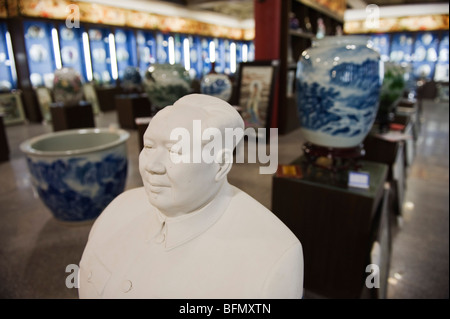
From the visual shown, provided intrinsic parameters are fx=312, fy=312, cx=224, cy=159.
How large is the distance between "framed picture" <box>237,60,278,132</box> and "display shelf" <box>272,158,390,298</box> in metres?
1.66

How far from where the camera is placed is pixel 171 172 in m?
0.54

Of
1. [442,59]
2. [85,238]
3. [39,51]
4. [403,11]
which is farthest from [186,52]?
[85,238]

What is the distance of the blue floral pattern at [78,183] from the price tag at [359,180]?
1.29 meters

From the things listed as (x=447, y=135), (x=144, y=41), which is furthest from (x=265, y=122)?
(x=144, y=41)

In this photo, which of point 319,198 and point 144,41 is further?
point 144,41

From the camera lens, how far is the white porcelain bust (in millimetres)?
533

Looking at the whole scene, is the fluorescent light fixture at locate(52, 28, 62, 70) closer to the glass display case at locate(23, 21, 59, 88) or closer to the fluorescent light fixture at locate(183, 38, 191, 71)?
the glass display case at locate(23, 21, 59, 88)

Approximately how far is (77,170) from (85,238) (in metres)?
0.46

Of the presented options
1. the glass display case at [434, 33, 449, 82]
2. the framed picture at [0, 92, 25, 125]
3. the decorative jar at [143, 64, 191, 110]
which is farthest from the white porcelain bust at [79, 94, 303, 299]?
the glass display case at [434, 33, 449, 82]

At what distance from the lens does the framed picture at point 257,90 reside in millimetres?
3111

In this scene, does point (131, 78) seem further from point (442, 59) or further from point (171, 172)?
point (442, 59)
